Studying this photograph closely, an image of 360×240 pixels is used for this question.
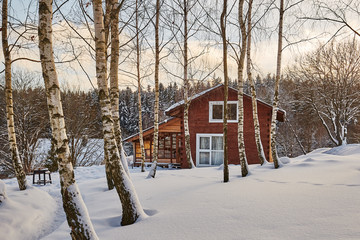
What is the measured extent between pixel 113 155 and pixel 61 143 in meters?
1.39

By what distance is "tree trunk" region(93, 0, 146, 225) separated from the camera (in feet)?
14.6

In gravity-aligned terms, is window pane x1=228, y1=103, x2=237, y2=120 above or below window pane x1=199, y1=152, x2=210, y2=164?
above

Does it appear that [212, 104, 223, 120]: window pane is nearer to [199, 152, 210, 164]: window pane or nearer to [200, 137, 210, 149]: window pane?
[200, 137, 210, 149]: window pane

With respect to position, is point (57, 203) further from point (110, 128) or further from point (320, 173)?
point (320, 173)

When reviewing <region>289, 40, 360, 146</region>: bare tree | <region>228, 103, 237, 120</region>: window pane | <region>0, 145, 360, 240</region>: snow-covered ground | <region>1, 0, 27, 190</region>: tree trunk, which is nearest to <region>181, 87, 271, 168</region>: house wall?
<region>228, 103, 237, 120</region>: window pane

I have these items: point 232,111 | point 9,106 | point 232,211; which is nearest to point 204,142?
point 232,111

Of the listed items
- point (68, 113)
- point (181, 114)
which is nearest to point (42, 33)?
point (181, 114)

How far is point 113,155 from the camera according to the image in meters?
4.63

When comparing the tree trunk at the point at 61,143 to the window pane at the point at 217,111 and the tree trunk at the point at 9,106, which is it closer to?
the tree trunk at the point at 9,106

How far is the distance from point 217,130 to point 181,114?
9.52ft

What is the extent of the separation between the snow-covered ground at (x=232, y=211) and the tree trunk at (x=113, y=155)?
0.90 feet

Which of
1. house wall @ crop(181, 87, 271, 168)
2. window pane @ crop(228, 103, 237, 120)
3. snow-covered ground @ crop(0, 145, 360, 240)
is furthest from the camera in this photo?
window pane @ crop(228, 103, 237, 120)

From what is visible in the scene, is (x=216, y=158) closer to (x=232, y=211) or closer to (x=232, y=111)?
(x=232, y=111)

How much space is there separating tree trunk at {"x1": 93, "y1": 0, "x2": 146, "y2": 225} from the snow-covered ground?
0.27 metres
